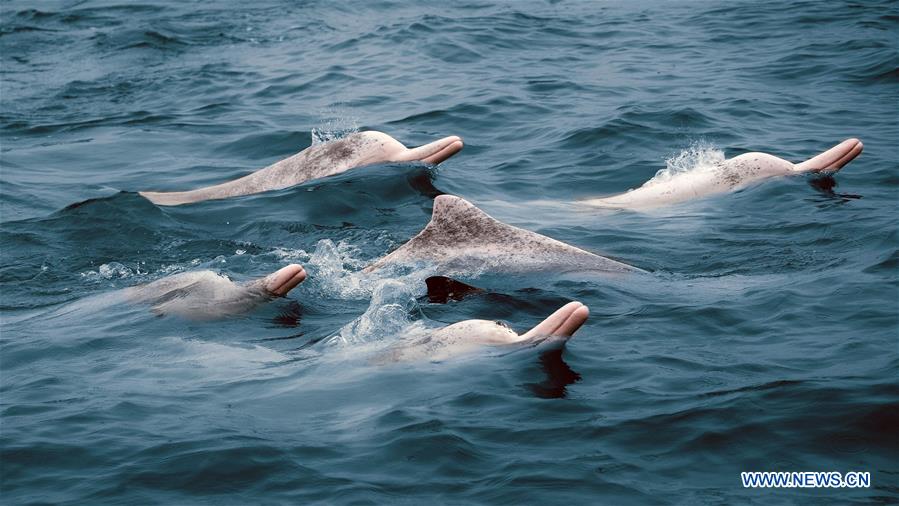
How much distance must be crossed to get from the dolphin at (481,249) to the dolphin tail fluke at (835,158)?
3686 mm

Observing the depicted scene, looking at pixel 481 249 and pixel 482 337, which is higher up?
pixel 482 337

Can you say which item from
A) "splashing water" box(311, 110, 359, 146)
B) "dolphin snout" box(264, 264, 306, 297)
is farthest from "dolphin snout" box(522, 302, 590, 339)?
"splashing water" box(311, 110, 359, 146)

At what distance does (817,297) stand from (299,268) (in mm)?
4378

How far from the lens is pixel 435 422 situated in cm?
760

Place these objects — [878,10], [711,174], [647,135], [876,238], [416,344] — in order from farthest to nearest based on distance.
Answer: [878,10] < [647,135] < [711,174] < [876,238] < [416,344]

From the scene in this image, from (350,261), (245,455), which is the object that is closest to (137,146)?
(350,261)

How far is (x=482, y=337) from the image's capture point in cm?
871

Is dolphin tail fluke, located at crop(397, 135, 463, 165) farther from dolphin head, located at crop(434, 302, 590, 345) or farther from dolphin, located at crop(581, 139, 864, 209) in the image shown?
dolphin head, located at crop(434, 302, 590, 345)

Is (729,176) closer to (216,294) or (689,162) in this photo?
(689,162)

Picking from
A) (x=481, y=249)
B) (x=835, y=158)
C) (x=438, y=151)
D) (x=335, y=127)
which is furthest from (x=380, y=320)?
(x=335, y=127)

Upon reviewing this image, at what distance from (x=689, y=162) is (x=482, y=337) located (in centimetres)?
720

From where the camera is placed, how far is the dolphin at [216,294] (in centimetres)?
1002

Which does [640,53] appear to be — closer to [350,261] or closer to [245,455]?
[350,261]

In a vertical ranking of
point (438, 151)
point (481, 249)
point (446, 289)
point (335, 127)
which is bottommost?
point (335, 127)
